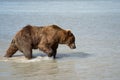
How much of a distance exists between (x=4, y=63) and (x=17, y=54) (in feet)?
4.86

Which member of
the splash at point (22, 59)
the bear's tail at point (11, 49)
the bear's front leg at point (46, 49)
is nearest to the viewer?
the bear's front leg at point (46, 49)

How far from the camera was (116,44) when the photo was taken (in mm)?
15648

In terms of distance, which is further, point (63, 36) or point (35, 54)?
point (35, 54)

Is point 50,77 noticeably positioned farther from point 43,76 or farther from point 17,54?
point 17,54

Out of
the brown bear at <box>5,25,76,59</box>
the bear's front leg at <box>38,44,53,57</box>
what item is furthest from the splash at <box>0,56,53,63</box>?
the bear's front leg at <box>38,44,53,57</box>

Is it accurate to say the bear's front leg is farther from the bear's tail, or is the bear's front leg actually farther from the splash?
the bear's tail

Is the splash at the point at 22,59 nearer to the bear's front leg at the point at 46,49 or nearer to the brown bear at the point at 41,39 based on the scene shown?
the brown bear at the point at 41,39

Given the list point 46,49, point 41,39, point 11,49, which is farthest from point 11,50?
point 46,49

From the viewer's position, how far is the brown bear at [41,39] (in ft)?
41.9

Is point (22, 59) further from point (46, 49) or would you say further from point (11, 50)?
point (46, 49)

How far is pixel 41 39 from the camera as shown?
12844 millimetres

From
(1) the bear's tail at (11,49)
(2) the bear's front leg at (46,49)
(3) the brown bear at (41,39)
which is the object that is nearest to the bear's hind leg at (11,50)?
(1) the bear's tail at (11,49)

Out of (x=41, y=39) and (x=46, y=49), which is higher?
(x=41, y=39)

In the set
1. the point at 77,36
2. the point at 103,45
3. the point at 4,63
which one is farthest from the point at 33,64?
the point at 77,36
